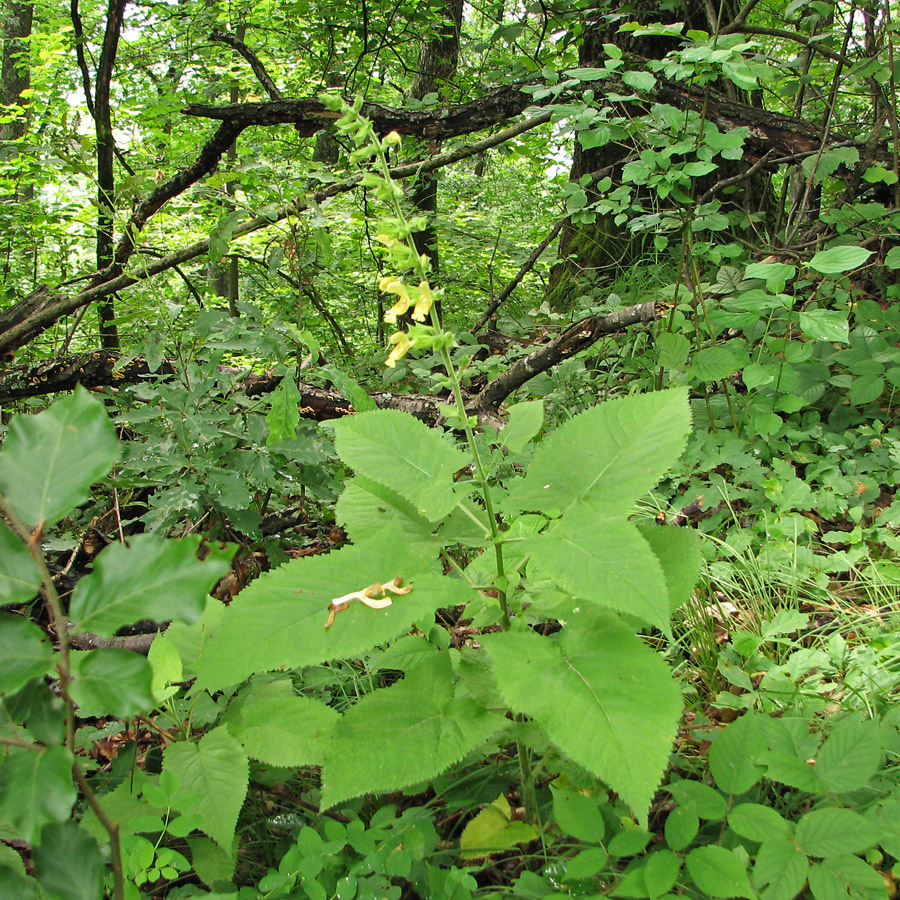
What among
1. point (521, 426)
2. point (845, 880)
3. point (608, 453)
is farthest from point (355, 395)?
point (845, 880)

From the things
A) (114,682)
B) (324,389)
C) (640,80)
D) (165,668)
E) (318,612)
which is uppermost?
(640,80)

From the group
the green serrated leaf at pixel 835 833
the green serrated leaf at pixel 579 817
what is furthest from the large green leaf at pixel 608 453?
the green serrated leaf at pixel 835 833

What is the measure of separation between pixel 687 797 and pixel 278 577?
79cm

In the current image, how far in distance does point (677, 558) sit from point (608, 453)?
0.73ft

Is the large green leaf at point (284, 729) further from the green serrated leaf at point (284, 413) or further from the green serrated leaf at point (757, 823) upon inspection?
the green serrated leaf at point (284, 413)

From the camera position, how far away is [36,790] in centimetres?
60

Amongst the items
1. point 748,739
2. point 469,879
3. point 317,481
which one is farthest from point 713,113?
point 469,879

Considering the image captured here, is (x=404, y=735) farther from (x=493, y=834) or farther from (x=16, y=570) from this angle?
(x=16, y=570)

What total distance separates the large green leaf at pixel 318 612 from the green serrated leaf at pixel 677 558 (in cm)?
38

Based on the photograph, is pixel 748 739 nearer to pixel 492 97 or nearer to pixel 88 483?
pixel 88 483

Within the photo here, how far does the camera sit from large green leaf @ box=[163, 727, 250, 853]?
113 centimetres

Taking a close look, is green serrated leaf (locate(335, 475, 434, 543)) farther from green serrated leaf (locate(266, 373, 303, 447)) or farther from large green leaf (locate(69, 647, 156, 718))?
green serrated leaf (locate(266, 373, 303, 447))

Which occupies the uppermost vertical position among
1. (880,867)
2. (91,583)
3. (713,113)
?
(713,113)

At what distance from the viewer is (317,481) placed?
2.34 metres
